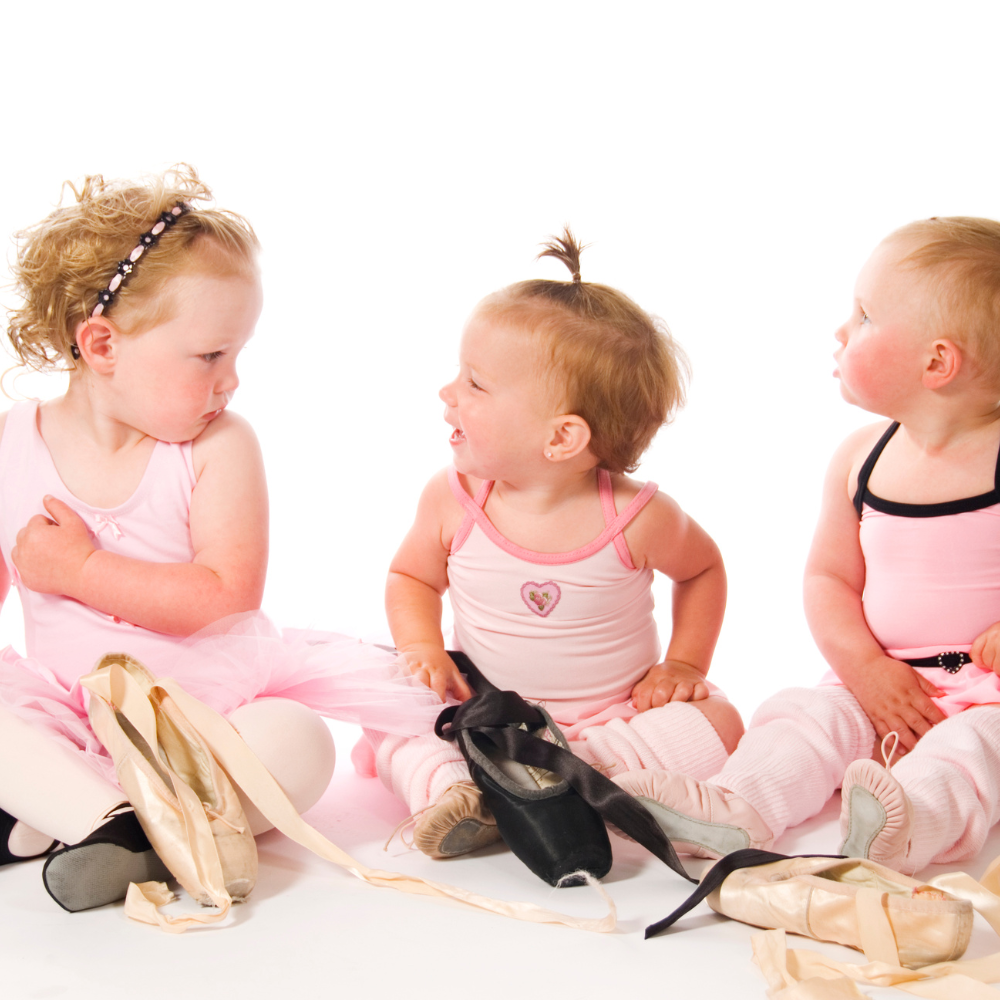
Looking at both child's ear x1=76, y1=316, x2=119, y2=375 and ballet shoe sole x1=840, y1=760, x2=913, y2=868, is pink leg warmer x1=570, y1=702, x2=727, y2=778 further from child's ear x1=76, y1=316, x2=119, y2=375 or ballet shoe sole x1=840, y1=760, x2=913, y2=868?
child's ear x1=76, y1=316, x2=119, y2=375

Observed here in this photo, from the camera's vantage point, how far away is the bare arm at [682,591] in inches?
63.1

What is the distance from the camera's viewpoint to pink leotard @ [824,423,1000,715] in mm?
1515

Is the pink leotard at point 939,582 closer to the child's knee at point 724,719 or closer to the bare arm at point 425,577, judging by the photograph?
the child's knee at point 724,719

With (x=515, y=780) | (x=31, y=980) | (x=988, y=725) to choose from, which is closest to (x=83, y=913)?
(x=31, y=980)

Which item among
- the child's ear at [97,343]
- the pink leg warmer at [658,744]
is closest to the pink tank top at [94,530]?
the child's ear at [97,343]

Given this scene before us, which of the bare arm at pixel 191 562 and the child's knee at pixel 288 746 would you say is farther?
the bare arm at pixel 191 562

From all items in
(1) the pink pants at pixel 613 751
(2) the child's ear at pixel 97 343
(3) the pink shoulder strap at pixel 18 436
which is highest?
(2) the child's ear at pixel 97 343

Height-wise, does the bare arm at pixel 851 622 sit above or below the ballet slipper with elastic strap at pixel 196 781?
above

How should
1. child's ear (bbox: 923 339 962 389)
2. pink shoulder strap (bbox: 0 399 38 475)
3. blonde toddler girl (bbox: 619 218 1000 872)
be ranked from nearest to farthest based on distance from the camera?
blonde toddler girl (bbox: 619 218 1000 872)
child's ear (bbox: 923 339 962 389)
pink shoulder strap (bbox: 0 399 38 475)

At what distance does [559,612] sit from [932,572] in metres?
0.52

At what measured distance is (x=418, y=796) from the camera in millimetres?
1340

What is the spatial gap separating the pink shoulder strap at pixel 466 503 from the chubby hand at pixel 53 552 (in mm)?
513

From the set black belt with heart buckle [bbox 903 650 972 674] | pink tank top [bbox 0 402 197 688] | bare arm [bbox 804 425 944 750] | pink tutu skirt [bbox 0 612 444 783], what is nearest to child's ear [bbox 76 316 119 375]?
pink tank top [bbox 0 402 197 688]

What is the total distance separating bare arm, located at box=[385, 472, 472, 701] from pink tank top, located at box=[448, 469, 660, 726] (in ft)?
0.10
